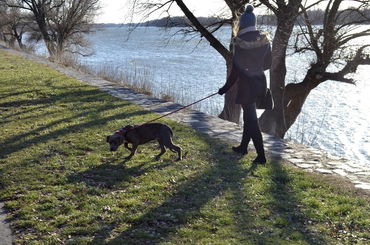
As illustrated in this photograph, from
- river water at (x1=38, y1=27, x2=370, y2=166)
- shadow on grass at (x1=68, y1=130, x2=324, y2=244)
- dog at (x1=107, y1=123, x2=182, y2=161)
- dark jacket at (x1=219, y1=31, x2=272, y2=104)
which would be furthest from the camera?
river water at (x1=38, y1=27, x2=370, y2=166)

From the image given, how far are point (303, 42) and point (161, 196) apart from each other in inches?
383

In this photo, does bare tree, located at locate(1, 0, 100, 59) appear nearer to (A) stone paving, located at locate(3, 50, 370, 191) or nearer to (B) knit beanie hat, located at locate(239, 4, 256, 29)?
(A) stone paving, located at locate(3, 50, 370, 191)

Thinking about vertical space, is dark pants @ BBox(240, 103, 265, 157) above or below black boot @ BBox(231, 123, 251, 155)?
above

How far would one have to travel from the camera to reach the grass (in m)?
4.58

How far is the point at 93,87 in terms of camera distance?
14.1m

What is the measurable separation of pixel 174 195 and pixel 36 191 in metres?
1.76

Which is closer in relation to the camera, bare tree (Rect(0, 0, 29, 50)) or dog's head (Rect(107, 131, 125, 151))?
dog's head (Rect(107, 131, 125, 151))

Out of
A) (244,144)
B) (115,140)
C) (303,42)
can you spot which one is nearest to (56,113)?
(115,140)

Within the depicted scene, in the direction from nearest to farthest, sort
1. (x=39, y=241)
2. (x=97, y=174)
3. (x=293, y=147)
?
(x=39, y=241) → (x=97, y=174) → (x=293, y=147)

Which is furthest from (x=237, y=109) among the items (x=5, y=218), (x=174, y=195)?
(x=5, y=218)

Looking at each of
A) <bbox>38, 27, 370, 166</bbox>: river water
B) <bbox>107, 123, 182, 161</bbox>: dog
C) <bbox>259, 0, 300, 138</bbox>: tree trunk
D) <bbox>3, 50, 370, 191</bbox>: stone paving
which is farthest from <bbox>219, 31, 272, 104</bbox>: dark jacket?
<bbox>259, 0, 300, 138</bbox>: tree trunk

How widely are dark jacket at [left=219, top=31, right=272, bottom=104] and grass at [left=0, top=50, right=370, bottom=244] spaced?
3.86 feet

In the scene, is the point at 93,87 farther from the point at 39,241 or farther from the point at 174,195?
the point at 39,241

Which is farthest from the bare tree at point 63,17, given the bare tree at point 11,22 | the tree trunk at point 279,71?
the tree trunk at point 279,71
